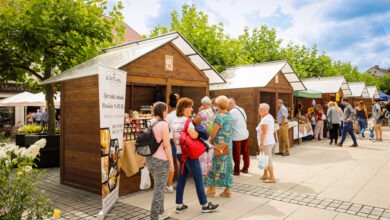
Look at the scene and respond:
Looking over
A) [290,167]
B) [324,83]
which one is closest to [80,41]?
[290,167]

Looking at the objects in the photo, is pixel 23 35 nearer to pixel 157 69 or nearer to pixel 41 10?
pixel 41 10

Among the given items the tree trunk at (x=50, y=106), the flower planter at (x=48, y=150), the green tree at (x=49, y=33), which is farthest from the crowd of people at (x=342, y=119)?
the tree trunk at (x=50, y=106)

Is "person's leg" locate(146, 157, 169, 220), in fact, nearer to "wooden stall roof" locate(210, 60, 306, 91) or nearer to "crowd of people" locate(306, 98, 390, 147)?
"wooden stall roof" locate(210, 60, 306, 91)

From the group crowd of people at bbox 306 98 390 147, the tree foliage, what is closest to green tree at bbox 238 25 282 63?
the tree foliage

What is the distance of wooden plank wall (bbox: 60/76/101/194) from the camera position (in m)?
5.66

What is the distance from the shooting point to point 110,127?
448 cm

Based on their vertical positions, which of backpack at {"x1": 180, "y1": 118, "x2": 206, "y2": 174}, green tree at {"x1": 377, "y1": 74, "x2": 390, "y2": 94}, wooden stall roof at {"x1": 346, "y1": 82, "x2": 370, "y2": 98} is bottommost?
backpack at {"x1": 180, "y1": 118, "x2": 206, "y2": 174}

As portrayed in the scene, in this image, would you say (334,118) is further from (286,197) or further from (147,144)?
(147,144)

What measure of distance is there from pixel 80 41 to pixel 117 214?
17.5ft

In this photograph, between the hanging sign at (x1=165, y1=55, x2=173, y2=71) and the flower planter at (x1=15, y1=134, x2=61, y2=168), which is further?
the flower planter at (x1=15, y1=134, x2=61, y2=168)

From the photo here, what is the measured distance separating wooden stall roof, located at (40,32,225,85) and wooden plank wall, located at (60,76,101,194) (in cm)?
23

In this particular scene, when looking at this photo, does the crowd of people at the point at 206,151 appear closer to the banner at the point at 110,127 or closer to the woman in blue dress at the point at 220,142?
the woman in blue dress at the point at 220,142

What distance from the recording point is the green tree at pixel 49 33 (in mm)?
7441

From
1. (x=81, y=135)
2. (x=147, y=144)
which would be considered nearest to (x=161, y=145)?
(x=147, y=144)
